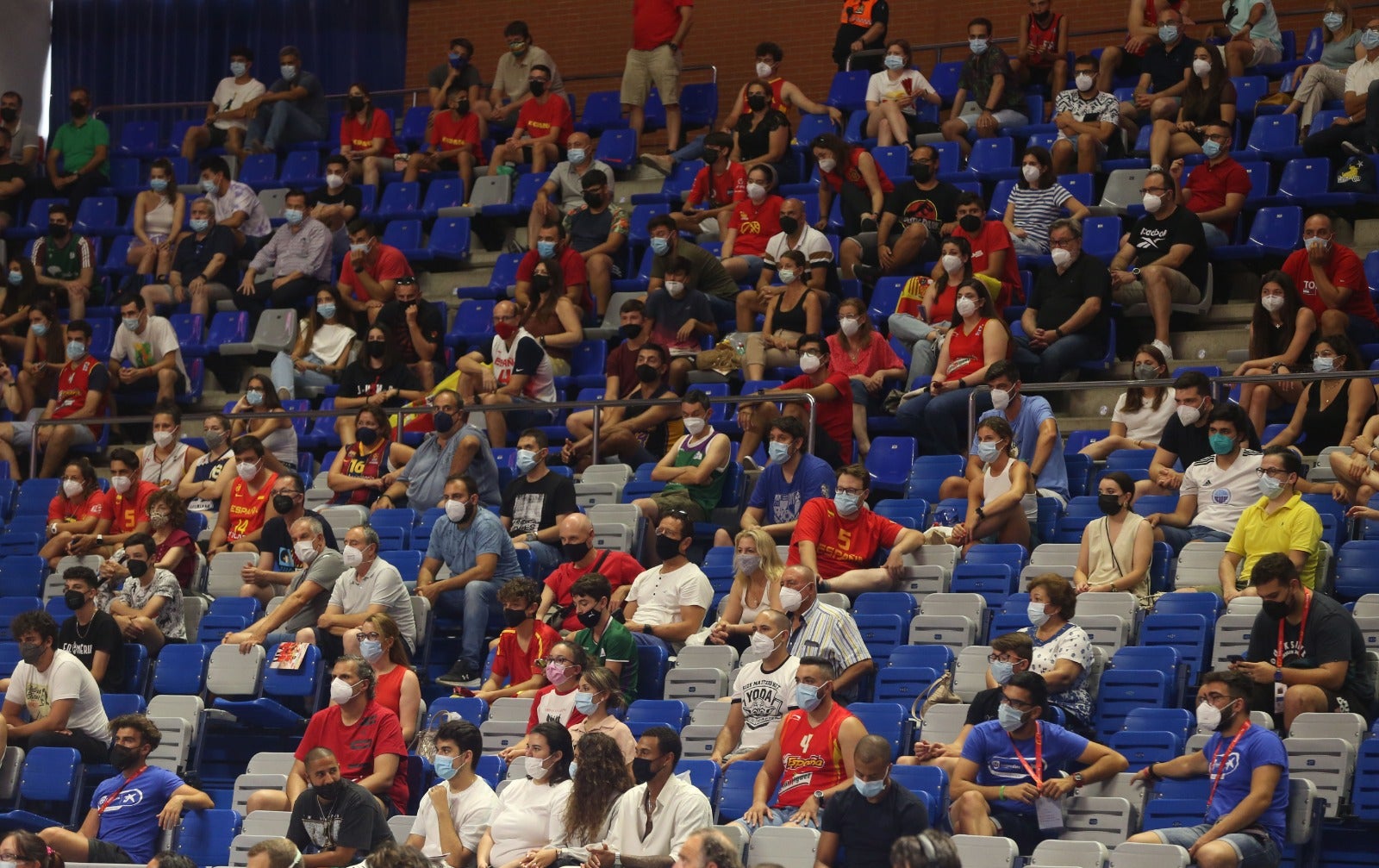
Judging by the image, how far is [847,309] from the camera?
12.0 metres

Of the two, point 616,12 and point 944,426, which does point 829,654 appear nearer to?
point 944,426

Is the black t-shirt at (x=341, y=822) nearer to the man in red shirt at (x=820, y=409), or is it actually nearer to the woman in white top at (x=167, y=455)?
the man in red shirt at (x=820, y=409)

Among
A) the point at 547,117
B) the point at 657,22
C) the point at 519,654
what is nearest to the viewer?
the point at 519,654

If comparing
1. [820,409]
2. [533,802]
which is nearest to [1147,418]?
[820,409]

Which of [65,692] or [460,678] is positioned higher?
[460,678]

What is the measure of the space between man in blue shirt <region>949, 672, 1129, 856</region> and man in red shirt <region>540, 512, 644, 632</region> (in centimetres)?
270

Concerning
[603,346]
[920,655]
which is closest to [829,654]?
[920,655]

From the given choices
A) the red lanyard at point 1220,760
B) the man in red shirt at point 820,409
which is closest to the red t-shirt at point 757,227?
the man in red shirt at point 820,409

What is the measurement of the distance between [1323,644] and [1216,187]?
513cm

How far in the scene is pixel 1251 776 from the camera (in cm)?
786

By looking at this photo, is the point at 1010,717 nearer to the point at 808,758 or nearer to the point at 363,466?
the point at 808,758

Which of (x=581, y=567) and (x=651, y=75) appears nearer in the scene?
(x=581, y=567)

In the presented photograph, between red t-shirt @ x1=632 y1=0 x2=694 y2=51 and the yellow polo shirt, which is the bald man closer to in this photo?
the yellow polo shirt

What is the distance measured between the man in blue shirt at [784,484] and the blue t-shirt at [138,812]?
324 cm
